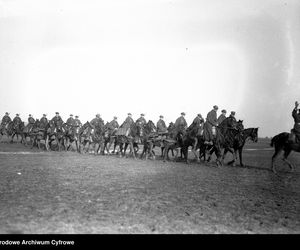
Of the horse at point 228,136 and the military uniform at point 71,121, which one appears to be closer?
the horse at point 228,136

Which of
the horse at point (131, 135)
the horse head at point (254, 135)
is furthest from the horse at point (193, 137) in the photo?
the horse at point (131, 135)

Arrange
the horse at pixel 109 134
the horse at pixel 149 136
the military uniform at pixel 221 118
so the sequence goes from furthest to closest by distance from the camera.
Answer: the horse at pixel 109 134 → the horse at pixel 149 136 → the military uniform at pixel 221 118

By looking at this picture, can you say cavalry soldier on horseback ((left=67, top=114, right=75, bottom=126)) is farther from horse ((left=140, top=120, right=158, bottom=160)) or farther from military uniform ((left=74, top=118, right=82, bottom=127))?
horse ((left=140, top=120, right=158, bottom=160))

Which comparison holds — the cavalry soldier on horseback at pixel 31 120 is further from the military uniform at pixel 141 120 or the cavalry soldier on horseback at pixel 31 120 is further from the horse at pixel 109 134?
the military uniform at pixel 141 120

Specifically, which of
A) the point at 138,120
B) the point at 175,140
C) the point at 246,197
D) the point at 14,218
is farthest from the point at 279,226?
the point at 138,120

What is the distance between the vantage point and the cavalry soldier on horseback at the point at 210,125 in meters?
16.8

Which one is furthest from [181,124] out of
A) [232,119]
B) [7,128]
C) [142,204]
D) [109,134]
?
[7,128]

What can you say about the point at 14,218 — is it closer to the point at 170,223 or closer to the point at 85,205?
the point at 85,205

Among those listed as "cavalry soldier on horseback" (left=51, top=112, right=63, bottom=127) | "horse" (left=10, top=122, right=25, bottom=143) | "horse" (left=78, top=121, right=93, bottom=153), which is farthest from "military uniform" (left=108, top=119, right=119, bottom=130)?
"horse" (left=10, top=122, right=25, bottom=143)

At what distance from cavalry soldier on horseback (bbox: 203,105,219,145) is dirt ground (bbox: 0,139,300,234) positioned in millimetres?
5150

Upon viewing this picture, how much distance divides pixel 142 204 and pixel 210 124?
34.4 ft

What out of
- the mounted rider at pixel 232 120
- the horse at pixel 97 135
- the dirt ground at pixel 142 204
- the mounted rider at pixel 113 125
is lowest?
the dirt ground at pixel 142 204

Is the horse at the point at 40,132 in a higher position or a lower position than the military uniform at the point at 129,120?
lower

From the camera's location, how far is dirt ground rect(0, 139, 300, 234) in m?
5.57
